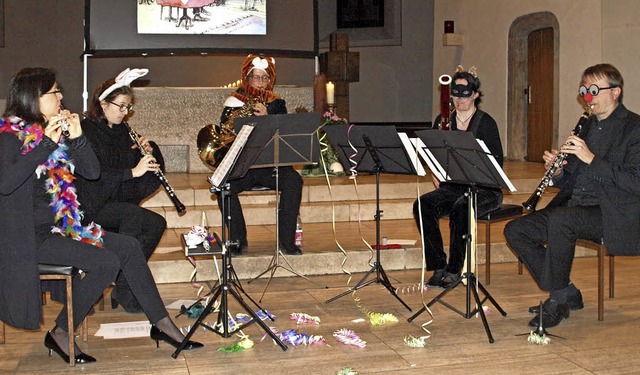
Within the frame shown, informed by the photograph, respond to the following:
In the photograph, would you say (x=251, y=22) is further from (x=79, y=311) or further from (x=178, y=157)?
(x=79, y=311)

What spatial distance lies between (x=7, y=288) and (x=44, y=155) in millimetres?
616

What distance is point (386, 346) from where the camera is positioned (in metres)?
4.16

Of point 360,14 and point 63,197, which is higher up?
point 360,14

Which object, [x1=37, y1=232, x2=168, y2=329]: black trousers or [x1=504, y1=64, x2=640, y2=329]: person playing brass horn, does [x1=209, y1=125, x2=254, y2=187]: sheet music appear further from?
[x1=504, y1=64, x2=640, y2=329]: person playing brass horn

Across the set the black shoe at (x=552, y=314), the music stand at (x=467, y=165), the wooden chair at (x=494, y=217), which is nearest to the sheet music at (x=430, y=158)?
the music stand at (x=467, y=165)

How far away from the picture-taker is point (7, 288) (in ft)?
12.2

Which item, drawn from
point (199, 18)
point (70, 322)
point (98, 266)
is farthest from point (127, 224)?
point (199, 18)

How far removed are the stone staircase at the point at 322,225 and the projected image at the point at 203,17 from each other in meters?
1.43

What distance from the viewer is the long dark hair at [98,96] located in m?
4.75

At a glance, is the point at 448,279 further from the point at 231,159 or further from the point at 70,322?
the point at 70,322

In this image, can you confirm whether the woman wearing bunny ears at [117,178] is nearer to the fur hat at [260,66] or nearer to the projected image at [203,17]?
the fur hat at [260,66]

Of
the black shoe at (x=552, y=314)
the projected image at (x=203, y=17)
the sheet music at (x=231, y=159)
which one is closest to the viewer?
the sheet music at (x=231, y=159)

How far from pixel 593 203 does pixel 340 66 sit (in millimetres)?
6270

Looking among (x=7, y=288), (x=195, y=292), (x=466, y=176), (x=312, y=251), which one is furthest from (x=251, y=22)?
(x=7, y=288)
